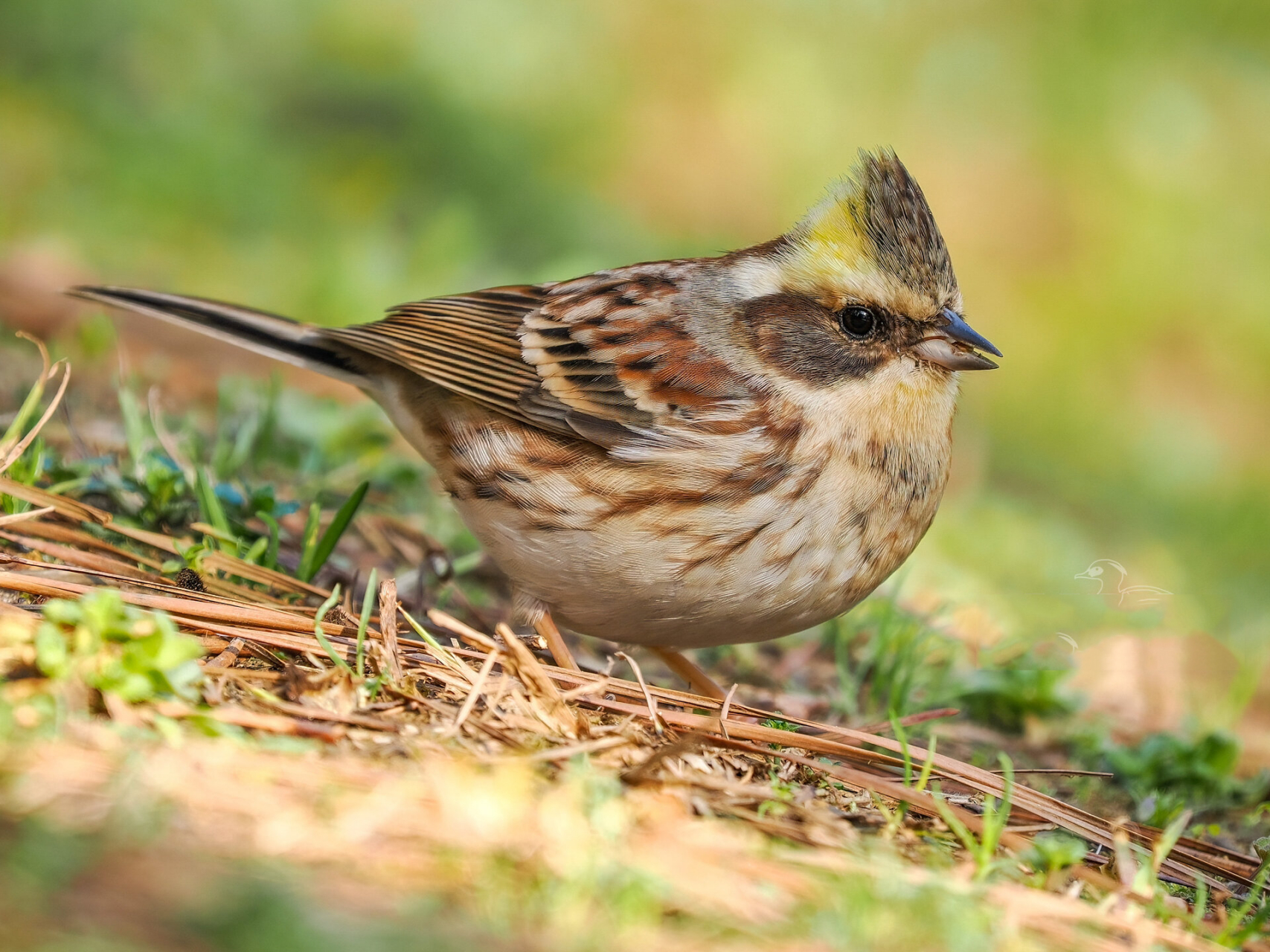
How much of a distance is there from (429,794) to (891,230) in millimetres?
2359

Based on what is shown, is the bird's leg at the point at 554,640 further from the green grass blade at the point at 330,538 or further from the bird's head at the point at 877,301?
the bird's head at the point at 877,301

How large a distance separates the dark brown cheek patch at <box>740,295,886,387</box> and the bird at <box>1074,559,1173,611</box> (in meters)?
2.20

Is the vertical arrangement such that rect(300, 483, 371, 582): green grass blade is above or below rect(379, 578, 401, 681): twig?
above

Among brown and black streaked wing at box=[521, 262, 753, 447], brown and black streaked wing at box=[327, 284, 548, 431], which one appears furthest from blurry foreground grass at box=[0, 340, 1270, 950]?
brown and black streaked wing at box=[521, 262, 753, 447]

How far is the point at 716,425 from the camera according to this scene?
3.79m

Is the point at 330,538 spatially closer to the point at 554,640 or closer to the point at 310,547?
the point at 310,547

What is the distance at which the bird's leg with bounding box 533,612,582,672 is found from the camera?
147 inches

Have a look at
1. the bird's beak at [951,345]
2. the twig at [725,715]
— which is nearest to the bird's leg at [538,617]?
the twig at [725,715]

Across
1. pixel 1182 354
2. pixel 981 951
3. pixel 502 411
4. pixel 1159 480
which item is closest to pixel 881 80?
pixel 1182 354

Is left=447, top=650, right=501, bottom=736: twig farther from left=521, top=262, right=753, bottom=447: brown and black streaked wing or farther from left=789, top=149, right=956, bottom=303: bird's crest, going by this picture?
left=789, top=149, right=956, bottom=303: bird's crest

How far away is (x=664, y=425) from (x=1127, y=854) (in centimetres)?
178

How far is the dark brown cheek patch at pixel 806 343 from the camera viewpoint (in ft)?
12.7

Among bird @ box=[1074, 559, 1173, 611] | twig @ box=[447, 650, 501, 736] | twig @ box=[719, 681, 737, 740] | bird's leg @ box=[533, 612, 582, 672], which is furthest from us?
bird @ box=[1074, 559, 1173, 611]

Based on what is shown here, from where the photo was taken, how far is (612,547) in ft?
12.0
